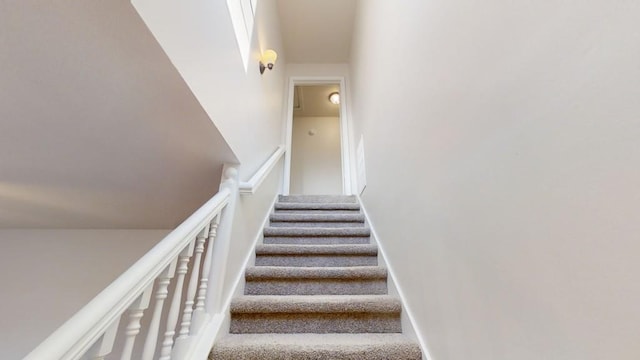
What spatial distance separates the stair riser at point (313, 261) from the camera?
6.77 feet

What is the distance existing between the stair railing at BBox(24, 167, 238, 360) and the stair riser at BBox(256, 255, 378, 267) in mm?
672

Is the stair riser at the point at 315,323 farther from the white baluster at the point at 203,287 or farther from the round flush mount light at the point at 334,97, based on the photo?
the round flush mount light at the point at 334,97

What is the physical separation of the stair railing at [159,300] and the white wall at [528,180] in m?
0.94

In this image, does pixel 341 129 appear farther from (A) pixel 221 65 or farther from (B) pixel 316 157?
(A) pixel 221 65

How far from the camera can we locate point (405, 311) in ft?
4.69

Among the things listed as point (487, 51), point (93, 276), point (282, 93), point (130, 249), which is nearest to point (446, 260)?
point (487, 51)

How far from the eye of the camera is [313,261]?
6.82 ft

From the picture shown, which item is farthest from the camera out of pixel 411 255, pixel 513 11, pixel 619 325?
pixel 411 255

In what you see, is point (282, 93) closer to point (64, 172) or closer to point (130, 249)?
point (130, 249)

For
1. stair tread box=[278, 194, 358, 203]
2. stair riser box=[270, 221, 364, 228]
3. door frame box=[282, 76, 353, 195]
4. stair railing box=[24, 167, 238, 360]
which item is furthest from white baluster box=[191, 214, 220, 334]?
door frame box=[282, 76, 353, 195]

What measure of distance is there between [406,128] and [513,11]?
2.84ft

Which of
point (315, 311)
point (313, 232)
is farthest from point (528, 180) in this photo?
point (313, 232)

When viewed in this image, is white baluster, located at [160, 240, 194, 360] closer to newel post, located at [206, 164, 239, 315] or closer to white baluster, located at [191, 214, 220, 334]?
white baluster, located at [191, 214, 220, 334]

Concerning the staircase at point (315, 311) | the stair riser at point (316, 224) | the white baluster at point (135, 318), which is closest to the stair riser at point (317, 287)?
the staircase at point (315, 311)
